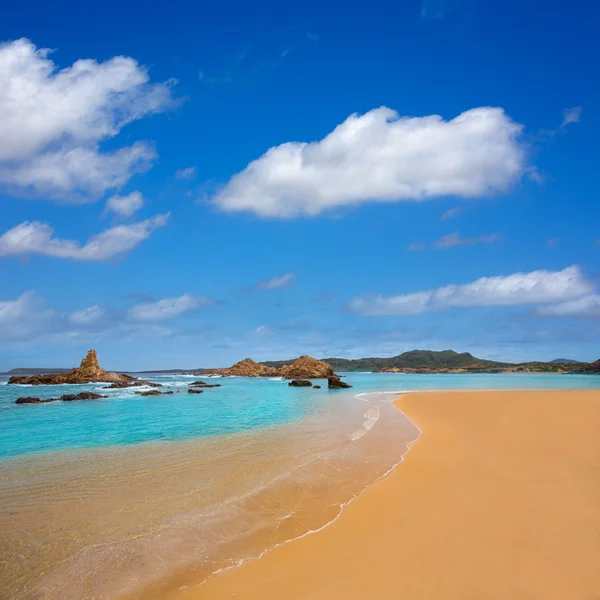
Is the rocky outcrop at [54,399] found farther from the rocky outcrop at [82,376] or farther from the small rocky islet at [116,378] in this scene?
the rocky outcrop at [82,376]

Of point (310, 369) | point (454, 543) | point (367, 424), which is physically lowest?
point (310, 369)

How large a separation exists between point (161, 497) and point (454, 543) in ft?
19.6

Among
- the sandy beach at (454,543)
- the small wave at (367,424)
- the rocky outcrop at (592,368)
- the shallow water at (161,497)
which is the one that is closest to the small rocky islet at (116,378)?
the shallow water at (161,497)

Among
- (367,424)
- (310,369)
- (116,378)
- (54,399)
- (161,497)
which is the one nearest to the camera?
(161,497)

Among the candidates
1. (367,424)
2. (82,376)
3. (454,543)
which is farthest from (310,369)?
(454,543)

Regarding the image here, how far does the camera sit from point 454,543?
18.9 feet

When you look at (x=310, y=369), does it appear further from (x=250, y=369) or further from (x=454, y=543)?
(x=454, y=543)

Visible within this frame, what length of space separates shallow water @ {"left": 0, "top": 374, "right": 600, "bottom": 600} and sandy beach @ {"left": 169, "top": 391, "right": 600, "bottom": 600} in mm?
611

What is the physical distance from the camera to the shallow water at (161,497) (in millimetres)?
5570

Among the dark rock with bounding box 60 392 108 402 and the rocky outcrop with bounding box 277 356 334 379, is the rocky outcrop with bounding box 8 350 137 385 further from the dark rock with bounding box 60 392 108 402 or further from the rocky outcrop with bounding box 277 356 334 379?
the rocky outcrop with bounding box 277 356 334 379

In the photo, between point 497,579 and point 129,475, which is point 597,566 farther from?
point 129,475

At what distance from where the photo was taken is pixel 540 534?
5.93 metres

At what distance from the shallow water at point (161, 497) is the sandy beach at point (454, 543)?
61 cm

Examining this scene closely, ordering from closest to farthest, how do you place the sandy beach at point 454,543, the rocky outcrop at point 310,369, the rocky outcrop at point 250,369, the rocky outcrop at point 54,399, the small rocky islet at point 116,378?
the sandy beach at point 454,543, the rocky outcrop at point 54,399, the small rocky islet at point 116,378, the rocky outcrop at point 310,369, the rocky outcrop at point 250,369
